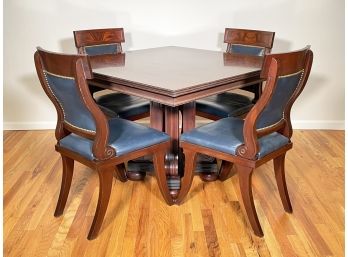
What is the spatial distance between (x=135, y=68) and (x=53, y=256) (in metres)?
1.05

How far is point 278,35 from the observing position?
318 centimetres

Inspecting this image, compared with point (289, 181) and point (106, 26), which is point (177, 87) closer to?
point (289, 181)

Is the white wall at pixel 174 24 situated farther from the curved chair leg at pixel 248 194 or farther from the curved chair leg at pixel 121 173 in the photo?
the curved chair leg at pixel 248 194

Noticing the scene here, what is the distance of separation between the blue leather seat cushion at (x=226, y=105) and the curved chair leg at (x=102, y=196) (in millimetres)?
854

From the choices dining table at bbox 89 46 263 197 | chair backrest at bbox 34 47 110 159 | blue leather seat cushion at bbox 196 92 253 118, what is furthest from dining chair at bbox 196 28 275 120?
chair backrest at bbox 34 47 110 159

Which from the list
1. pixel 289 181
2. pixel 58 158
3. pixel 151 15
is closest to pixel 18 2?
pixel 151 15

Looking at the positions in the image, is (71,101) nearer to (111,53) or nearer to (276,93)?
(276,93)

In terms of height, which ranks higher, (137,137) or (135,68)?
(135,68)

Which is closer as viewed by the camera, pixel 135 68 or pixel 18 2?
pixel 135 68

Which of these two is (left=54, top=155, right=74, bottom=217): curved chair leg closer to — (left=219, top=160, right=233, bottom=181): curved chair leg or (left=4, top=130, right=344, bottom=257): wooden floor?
(left=4, top=130, right=344, bottom=257): wooden floor

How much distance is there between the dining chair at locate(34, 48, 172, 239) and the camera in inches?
65.0

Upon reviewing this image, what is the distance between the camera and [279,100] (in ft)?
5.79

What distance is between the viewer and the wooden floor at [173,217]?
1.84 metres

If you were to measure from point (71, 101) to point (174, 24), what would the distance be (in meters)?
1.67
